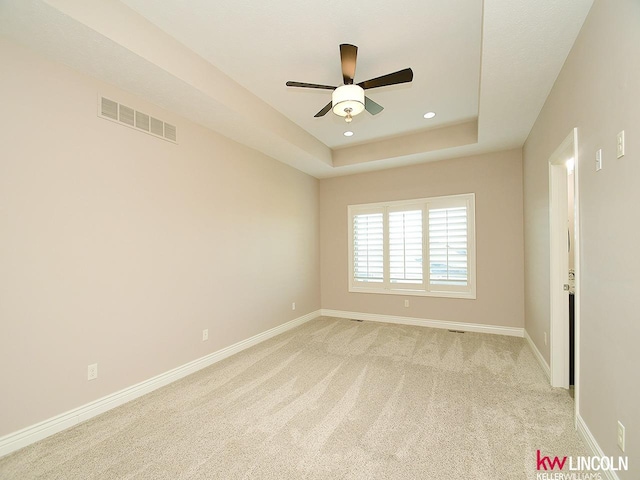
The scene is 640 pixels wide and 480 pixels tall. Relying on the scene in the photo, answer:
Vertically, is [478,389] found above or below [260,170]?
below

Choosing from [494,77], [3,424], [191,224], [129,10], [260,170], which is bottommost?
[3,424]

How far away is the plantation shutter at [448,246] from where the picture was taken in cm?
480

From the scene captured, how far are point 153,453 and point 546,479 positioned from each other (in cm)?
249

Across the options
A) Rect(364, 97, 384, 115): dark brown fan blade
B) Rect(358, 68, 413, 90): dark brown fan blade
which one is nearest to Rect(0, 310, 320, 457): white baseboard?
Rect(364, 97, 384, 115): dark brown fan blade

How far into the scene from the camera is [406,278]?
5.21m

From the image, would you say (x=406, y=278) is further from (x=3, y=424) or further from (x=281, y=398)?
(x=3, y=424)

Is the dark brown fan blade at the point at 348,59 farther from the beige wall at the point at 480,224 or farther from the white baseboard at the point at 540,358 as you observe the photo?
the white baseboard at the point at 540,358

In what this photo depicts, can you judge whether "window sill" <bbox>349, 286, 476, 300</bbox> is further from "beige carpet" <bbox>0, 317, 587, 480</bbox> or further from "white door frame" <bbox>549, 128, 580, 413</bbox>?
"white door frame" <bbox>549, 128, 580, 413</bbox>

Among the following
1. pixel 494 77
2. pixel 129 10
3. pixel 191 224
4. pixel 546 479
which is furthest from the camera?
pixel 191 224

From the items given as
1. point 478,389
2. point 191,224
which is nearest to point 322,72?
point 191,224

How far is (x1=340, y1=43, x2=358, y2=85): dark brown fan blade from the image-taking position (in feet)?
7.41

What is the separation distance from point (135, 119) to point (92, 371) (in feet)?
7.55

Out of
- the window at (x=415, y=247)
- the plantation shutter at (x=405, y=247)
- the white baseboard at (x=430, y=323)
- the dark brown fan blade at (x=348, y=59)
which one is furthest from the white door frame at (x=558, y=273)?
the plantation shutter at (x=405, y=247)

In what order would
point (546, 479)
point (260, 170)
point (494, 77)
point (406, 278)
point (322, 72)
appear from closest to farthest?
point (546, 479), point (494, 77), point (322, 72), point (260, 170), point (406, 278)
